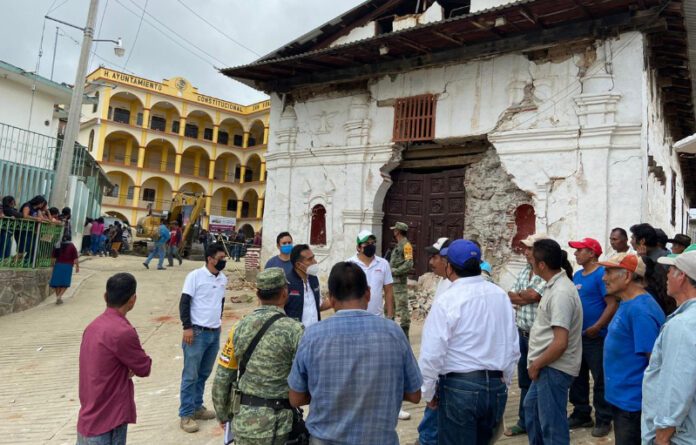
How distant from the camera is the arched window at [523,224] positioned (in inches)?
347

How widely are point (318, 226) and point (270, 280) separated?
886 cm

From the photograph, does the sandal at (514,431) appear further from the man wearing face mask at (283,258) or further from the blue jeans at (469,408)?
the man wearing face mask at (283,258)

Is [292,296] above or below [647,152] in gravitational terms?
below

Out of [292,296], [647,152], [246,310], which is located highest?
[647,152]

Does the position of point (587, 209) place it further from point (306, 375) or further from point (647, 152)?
point (306, 375)

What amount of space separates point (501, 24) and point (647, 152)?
3336mm

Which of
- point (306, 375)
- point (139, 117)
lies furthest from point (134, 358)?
point (139, 117)

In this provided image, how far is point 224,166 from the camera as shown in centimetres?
4284

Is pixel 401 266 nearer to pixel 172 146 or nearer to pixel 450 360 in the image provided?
pixel 450 360

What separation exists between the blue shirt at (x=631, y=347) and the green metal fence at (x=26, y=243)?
33.9 feet

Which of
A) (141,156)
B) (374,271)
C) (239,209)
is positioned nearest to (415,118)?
(374,271)

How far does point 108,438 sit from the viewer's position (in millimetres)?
3002

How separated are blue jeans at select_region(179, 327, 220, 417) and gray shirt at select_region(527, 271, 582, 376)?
306cm

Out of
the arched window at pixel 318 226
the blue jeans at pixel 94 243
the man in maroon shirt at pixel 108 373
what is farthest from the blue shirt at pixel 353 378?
the blue jeans at pixel 94 243
